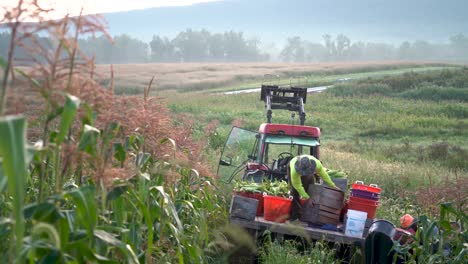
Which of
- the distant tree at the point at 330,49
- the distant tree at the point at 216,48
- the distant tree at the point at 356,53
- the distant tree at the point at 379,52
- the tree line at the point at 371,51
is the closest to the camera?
the distant tree at the point at 216,48

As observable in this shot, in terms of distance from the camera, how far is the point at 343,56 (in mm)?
131250

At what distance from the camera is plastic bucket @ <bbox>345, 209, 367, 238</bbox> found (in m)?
8.79

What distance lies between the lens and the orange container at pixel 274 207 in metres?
9.27

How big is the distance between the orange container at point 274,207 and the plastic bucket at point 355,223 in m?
0.81

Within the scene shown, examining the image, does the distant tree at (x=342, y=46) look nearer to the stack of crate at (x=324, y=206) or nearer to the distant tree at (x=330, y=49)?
the distant tree at (x=330, y=49)

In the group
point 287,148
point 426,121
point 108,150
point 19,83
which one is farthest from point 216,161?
point 426,121

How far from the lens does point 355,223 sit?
28.9 ft

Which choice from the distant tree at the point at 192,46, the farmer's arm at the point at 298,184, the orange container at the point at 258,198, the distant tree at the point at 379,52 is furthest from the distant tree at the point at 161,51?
the farmer's arm at the point at 298,184

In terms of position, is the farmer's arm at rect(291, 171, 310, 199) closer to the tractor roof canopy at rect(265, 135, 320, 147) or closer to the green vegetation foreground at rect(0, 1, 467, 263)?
the green vegetation foreground at rect(0, 1, 467, 263)

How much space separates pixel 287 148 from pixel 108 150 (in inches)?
645

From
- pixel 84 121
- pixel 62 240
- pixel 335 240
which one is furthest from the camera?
pixel 335 240

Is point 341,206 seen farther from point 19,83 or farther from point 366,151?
point 366,151

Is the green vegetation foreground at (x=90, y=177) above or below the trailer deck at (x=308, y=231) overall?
above

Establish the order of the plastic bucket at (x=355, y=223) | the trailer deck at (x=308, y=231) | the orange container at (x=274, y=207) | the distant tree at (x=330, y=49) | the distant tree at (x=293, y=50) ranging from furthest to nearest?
the distant tree at (x=293, y=50), the distant tree at (x=330, y=49), the orange container at (x=274, y=207), the plastic bucket at (x=355, y=223), the trailer deck at (x=308, y=231)
